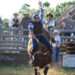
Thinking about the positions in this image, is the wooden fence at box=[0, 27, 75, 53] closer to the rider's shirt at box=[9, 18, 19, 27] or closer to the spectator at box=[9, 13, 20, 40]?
the spectator at box=[9, 13, 20, 40]

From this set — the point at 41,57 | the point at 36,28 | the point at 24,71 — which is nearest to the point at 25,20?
the point at 24,71

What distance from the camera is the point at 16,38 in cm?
1084

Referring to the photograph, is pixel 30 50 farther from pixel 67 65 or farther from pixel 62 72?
pixel 67 65

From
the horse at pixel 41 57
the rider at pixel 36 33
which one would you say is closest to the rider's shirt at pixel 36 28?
the rider at pixel 36 33

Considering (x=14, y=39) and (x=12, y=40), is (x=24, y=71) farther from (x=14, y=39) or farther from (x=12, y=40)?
(x=14, y=39)

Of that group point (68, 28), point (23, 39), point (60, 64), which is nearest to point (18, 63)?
point (23, 39)

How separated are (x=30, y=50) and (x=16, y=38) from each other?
333 cm

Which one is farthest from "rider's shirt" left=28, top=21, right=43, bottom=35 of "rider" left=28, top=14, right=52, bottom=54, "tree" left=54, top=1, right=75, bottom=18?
"tree" left=54, top=1, right=75, bottom=18

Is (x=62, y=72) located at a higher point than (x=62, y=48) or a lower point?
lower

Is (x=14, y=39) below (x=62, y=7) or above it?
below

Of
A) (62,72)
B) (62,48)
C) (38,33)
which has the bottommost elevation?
(62,72)

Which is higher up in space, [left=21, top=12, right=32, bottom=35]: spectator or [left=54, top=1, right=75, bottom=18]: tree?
[left=54, top=1, right=75, bottom=18]: tree

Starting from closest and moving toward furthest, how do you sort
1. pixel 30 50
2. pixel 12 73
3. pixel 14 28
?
pixel 30 50
pixel 12 73
pixel 14 28

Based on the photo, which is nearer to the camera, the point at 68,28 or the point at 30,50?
the point at 30,50
